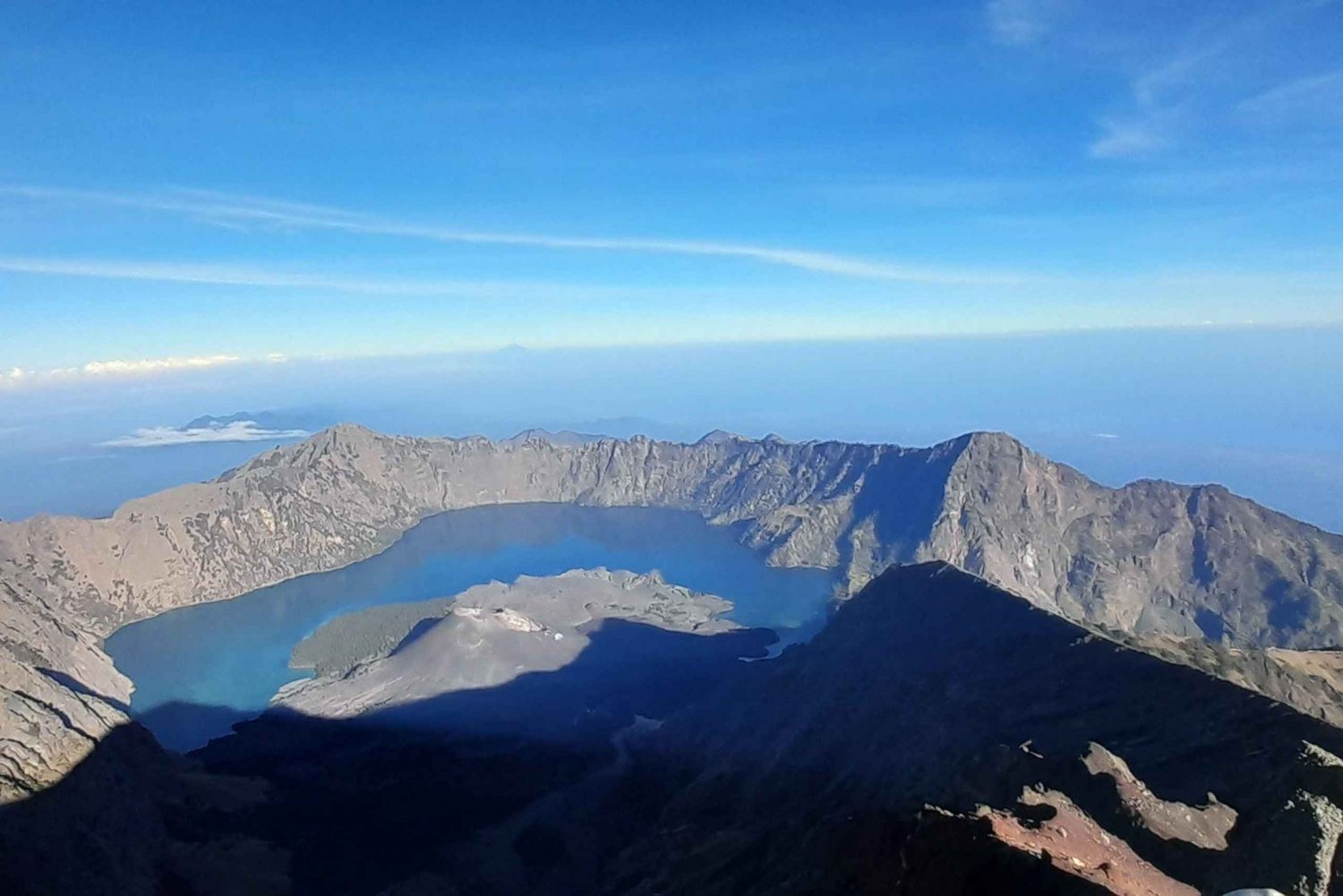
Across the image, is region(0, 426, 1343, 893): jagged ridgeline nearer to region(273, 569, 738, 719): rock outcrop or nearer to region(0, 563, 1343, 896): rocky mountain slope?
region(0, 563, 1343, 896): rocky mountain slope

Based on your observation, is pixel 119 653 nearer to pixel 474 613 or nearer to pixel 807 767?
pixel 474 613

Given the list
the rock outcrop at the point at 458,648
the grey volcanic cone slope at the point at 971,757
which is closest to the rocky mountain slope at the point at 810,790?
the grey volcanic cone slope at the point at 971,757

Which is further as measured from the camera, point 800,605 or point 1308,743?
point 800,605

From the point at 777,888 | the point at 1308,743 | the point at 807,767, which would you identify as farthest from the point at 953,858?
the point at 807,767

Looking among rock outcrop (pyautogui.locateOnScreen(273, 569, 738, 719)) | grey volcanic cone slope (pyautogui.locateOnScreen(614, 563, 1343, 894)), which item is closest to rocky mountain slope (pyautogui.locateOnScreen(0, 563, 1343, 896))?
grey volcanic cone slope (pyautogui.locateOnScreen(614, 563, 1343, 894))

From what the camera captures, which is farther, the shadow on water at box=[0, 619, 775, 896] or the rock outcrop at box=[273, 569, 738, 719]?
the rock outcrop at box=[273, 569, 738, 719]

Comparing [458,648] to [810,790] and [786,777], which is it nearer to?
[786,777]
